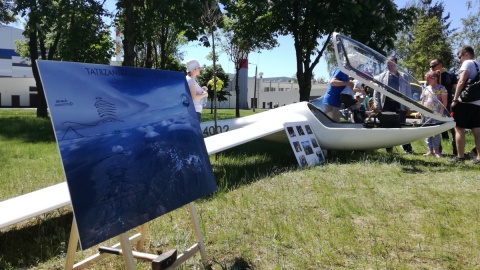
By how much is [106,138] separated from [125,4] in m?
11.6

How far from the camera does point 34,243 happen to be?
3.47m

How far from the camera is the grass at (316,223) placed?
2936 millimetres

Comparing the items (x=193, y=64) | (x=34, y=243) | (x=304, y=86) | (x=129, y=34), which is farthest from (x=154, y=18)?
(x=34, y=243)

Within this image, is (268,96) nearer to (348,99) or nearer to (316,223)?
(348,99)

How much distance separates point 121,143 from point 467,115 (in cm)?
608

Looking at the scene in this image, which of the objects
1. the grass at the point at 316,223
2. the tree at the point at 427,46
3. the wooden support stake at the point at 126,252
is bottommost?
the grass at the point at 316,223

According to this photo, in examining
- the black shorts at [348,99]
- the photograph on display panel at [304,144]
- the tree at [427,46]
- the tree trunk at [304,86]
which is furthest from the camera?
the tree at [427,46]

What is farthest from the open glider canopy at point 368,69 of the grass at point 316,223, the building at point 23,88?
the building at point 23,88

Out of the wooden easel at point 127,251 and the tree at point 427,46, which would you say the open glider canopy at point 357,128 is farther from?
the tree at point 427,46

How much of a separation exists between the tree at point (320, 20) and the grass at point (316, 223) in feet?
30.7

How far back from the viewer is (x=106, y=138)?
218cm

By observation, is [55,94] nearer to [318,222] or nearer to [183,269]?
[183,269]

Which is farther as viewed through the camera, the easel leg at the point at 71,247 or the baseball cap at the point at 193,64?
the baseball cap at the point at 193,64

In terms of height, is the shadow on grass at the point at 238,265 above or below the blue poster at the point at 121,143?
below
